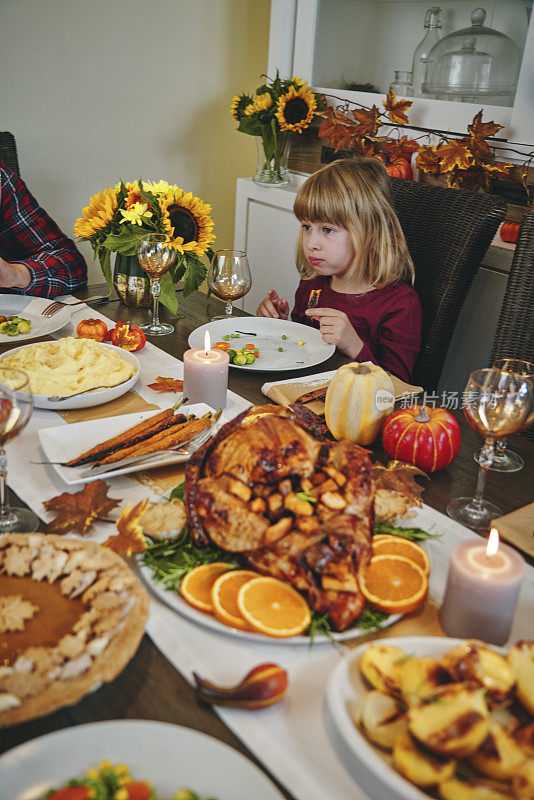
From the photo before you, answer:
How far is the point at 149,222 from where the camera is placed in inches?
69.9

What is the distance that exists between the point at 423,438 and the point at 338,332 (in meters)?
0.60

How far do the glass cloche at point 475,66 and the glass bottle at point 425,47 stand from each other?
0.03m

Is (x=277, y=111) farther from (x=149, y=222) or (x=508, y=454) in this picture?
(x=508, y=454)

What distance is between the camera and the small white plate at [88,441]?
102 cm

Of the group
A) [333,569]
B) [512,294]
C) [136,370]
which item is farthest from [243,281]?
[333,569]

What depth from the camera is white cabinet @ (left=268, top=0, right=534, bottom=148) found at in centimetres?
228

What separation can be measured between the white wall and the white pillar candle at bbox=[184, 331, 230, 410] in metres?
2.28

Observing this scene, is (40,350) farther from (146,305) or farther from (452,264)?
(452,264)

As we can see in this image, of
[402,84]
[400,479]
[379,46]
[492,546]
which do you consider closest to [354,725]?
[492,546]

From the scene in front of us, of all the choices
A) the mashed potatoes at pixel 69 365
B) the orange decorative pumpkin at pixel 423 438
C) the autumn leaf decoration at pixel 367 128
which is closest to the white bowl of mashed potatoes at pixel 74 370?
the mashed potatoes at pixel 69 365

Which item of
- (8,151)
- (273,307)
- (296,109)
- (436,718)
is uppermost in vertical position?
(296,109)

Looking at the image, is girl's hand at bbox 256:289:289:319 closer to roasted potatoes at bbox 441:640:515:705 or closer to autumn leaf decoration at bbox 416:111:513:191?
autumn leaf decoration at bbox 416:111:513:191

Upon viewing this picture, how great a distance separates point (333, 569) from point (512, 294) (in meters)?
1.08

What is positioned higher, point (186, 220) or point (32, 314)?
point (186, 220)
